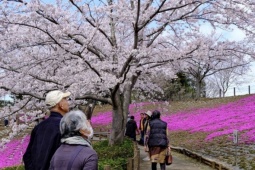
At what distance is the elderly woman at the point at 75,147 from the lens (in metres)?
2.89

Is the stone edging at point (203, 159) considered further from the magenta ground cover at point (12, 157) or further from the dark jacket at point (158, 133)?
the magenta ground cover at point (12, 157)

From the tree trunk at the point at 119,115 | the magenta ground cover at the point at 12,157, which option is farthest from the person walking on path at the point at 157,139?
the magenta ground cover at the point at 12,157

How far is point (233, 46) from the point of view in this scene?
11.1 metres

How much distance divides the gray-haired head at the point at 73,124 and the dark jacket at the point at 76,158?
9 cm

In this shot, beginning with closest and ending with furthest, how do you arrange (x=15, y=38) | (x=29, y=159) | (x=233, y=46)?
(x=29, y=159), (x=15, y=38), (x=233, y=46)

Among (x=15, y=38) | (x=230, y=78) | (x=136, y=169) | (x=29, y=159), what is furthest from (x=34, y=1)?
(x=230, y=78)

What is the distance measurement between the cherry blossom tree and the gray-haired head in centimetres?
558

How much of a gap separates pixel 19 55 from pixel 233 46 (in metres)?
5.62

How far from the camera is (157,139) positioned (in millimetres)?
8070

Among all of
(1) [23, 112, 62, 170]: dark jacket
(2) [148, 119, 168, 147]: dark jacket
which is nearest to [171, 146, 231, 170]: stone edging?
(2) [148, 119, 168, 147]: dark jacket

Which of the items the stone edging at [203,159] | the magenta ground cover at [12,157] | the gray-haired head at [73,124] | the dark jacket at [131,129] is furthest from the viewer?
the magenta ground cover at [12,157]

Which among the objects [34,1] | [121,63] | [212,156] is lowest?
[212,156]

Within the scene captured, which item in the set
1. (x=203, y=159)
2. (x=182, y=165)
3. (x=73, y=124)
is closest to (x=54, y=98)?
(x=73, y=124)

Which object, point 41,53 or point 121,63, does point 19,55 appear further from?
point 121,63
